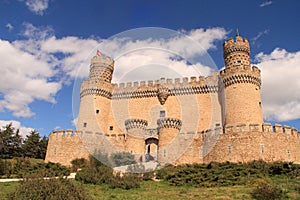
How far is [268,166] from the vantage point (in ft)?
62.0

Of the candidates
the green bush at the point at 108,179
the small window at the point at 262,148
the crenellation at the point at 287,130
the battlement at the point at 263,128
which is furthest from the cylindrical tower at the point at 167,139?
the crenellation at the point at 287,130

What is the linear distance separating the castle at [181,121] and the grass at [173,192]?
5962 mm

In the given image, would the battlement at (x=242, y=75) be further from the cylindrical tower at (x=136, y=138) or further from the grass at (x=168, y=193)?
the grass at (x=168, y=193)

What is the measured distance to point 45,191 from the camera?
9430mm

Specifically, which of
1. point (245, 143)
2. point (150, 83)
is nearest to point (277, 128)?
point (245, 143)

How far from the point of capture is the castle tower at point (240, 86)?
89.0ft

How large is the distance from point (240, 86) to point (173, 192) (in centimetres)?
1681

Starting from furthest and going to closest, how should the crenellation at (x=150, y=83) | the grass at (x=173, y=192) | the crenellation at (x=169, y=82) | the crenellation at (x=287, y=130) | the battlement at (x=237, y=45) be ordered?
the crenellation at (x=150, y=83) < the crenellation at (x=169, y=82) < the battlement at (x=237, y=45) < the crenellation at (x=287, y=130) < the grass at (x=173, y=192)

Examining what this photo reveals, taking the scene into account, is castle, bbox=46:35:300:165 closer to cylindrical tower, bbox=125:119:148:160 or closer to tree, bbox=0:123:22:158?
cylindrical tower, bbox=125:119:148:160

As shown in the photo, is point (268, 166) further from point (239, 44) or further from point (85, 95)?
point (85, 95)

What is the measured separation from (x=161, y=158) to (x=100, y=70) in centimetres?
1440

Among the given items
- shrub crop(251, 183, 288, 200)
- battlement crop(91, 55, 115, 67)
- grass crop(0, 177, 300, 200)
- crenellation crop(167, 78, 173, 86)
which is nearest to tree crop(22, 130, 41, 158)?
battlement crop(91, 55, 115, 67)

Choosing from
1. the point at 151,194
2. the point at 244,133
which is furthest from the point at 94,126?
the point at 151,194

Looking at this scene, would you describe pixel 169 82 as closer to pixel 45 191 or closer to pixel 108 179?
pixel 108 179
